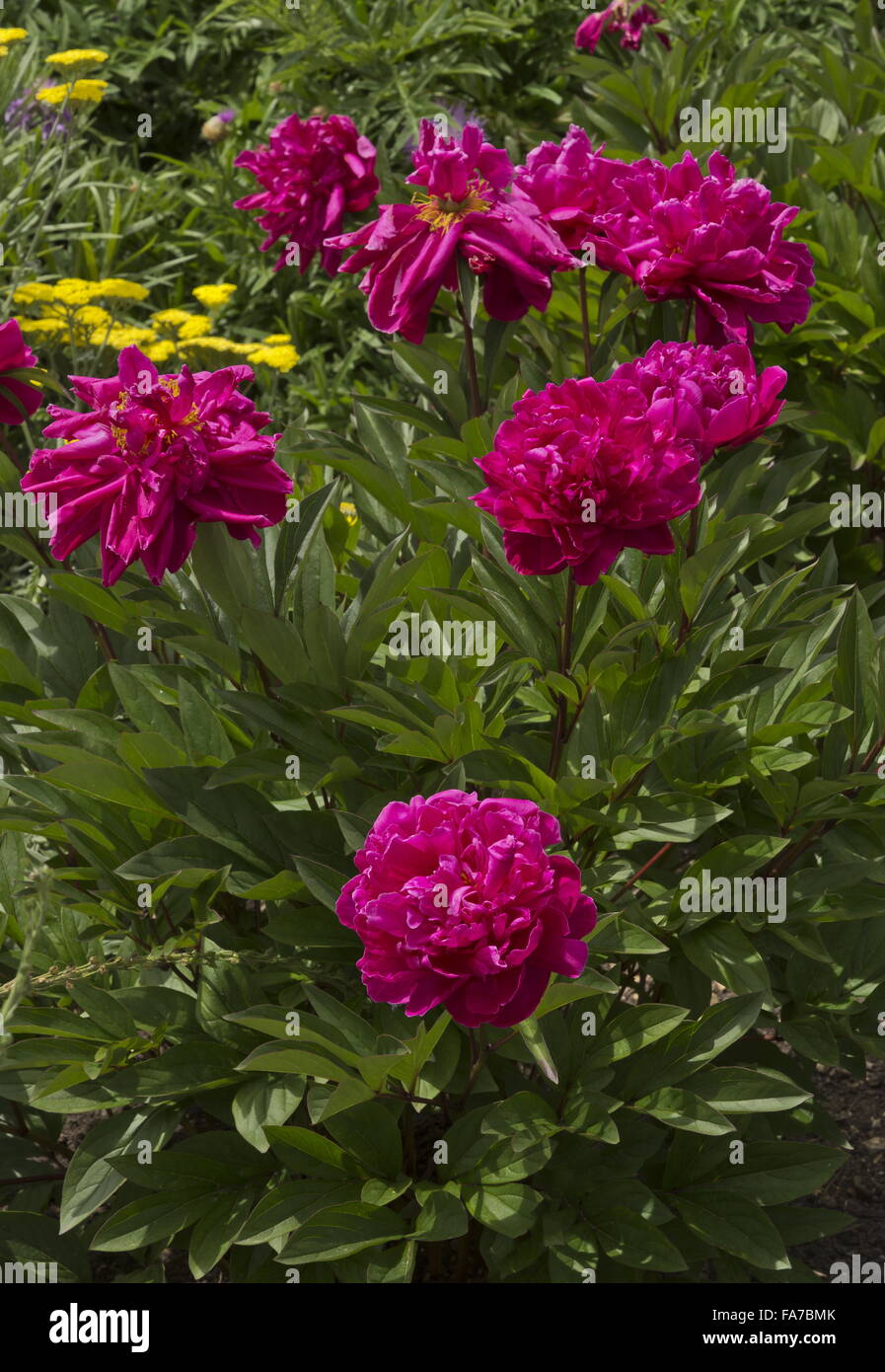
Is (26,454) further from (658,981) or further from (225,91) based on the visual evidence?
Answer: (658,981)

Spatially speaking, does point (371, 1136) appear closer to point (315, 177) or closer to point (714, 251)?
point (714, 251)

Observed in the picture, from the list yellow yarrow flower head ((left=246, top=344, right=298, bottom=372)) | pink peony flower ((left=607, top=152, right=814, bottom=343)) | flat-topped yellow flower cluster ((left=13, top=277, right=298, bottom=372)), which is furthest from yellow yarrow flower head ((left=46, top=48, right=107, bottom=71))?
pink peony flower ((left=607, top=152, right=814, bottom=343))

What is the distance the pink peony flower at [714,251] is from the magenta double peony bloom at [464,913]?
32.7 inches

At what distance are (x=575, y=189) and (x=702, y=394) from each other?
0.57 metres

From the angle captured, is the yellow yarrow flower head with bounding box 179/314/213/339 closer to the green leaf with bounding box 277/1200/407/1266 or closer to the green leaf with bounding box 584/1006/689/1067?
the green leaf with bounding box 584/1006/689/1067

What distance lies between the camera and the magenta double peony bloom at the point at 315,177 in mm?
2578

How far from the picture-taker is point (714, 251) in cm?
179

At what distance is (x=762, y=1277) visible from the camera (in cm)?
178

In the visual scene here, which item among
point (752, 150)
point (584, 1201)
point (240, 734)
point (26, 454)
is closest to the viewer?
point (584, 1201)

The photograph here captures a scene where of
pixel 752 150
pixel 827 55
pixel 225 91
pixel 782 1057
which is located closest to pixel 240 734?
pixel 782 1057

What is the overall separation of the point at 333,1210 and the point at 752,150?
236 cm

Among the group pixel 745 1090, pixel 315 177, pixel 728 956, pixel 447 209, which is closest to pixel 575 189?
pixel 447 209

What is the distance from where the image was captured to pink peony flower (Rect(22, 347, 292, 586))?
5.04 ft

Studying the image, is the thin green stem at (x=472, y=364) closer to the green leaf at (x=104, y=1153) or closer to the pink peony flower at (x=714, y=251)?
the pink peony flower at (x=714, y=251)
